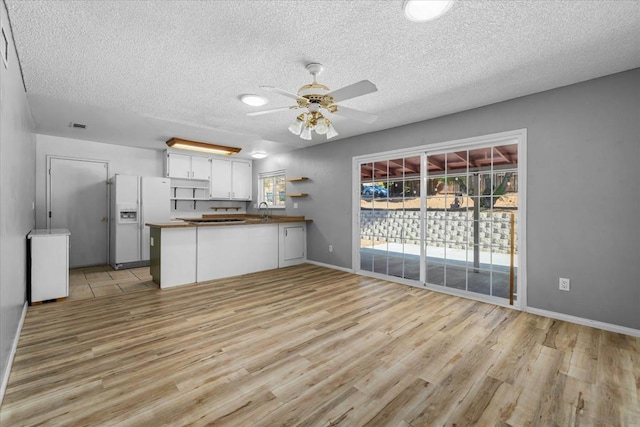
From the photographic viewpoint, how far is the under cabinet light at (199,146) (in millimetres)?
5438

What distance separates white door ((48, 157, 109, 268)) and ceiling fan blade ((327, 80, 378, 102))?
18.1ft

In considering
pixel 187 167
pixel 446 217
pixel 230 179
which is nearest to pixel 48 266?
pixel 187 167

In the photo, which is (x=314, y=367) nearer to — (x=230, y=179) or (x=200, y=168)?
(x=200, y=168)

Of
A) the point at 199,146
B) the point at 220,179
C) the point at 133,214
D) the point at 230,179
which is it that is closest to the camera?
the point at 133,214

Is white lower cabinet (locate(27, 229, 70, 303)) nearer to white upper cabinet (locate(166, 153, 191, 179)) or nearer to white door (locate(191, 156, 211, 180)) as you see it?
white upper cabinet (locate(166, 153, 191, 179))

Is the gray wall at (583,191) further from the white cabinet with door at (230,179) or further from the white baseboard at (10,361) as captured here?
the white cabinet with door at (230,179)

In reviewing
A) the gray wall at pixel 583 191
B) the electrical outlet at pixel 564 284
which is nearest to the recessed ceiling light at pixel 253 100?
the gray wall at pixel 583 191

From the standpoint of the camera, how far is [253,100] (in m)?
3.36

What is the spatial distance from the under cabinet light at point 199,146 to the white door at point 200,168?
2.35ft

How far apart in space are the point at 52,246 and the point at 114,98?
1.86 metres

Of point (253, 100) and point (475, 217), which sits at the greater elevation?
point (253, 100)

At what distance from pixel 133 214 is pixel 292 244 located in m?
3.01

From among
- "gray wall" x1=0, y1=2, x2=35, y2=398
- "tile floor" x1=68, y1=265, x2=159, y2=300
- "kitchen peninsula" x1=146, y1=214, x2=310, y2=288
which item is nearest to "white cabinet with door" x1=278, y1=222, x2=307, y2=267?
"kitchen peninsula" x1=146, y1=214, x2=310, y2=288

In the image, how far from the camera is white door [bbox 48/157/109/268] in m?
5.31
